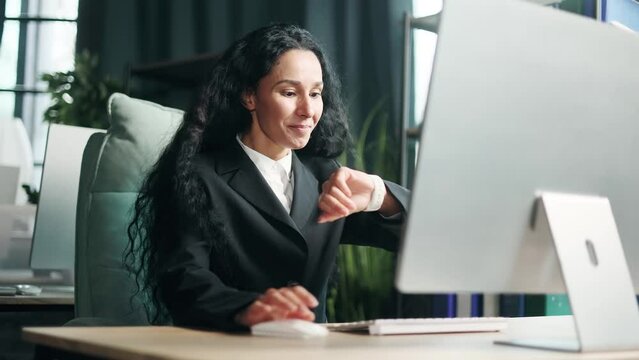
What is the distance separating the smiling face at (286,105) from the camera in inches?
62.2

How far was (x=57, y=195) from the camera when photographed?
2.19 m

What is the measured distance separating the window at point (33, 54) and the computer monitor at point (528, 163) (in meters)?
5.69

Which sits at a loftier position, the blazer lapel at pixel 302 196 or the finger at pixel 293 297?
the blazer lapel at pixel 302 196

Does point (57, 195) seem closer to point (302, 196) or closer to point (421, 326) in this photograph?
point (302, 196)

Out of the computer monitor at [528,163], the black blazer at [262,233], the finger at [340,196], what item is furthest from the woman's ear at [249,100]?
the computer monitor at [528,163]

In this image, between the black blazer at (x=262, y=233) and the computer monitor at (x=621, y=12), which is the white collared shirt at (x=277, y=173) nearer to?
the black blazer at (x=262, y=233)

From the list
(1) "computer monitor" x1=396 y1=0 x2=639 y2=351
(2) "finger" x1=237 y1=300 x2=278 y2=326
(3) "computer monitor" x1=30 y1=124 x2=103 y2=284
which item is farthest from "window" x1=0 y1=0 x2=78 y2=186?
(1) "computer monitor" x1=396 y1=0 x2=639 y2=351

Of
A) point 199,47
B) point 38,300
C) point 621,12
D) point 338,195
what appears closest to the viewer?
point 338,195

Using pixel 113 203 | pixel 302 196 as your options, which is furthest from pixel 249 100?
pixel 113 203

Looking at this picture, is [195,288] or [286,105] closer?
[195,288]

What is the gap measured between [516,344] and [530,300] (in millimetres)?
1715

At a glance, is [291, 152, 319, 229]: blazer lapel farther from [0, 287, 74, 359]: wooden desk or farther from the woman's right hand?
[0, 287, 74, 359]: wooden desk

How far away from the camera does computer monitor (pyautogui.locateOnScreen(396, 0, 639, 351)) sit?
89 centimetres

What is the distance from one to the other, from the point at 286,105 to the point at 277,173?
129mm
